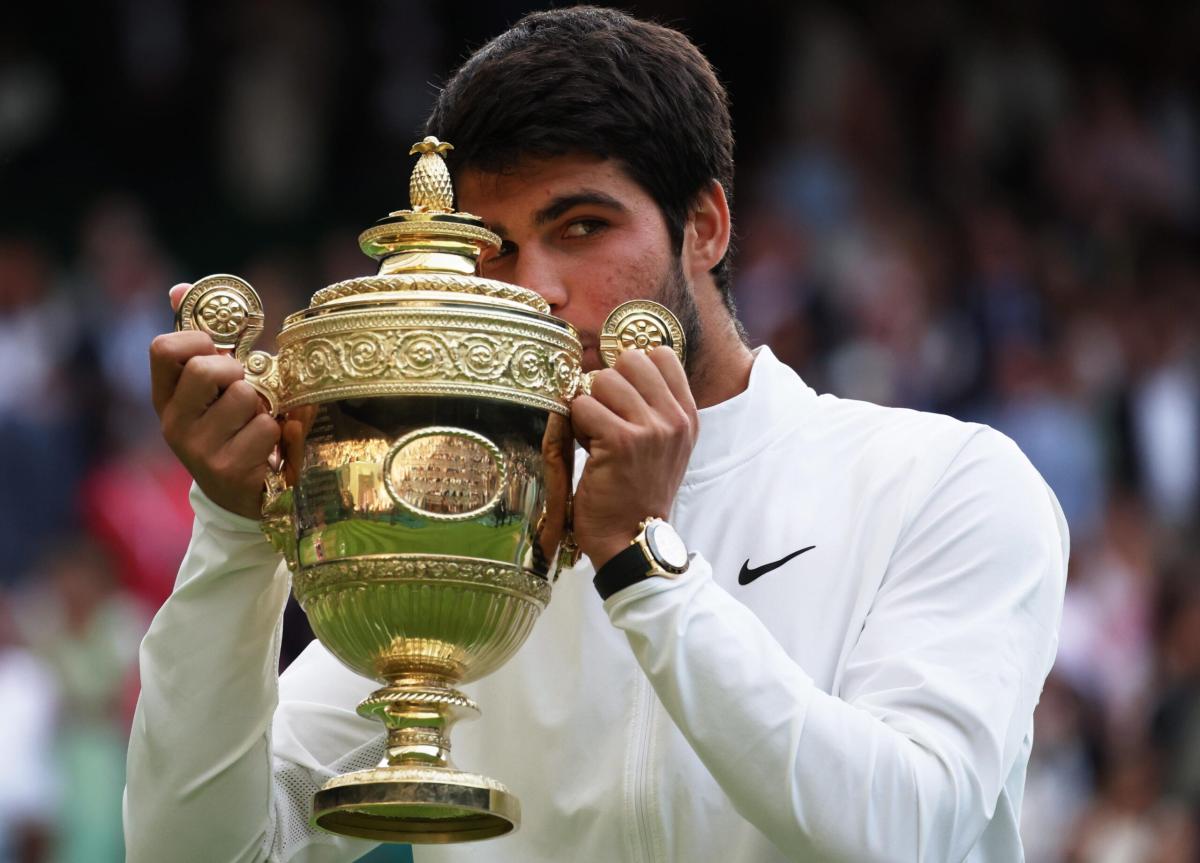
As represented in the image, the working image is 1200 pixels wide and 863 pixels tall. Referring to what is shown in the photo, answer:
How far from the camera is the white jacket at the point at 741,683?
2756 millimetres

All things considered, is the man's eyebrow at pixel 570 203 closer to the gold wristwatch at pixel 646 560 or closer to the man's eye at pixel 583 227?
the man's eye at pixel 583 227

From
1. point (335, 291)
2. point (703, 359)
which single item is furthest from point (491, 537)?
point (703, 359)

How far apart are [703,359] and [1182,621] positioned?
5674mm

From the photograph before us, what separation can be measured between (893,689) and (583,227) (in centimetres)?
92

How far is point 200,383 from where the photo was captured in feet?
9.21

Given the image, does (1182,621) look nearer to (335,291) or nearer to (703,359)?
(703,359)

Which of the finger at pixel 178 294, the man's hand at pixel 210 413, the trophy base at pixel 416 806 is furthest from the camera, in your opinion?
the finger at pixel 178 294

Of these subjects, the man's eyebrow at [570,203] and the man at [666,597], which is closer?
the man at [666,597]

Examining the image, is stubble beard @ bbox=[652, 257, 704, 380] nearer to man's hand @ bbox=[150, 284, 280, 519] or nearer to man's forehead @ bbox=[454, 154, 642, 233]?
man's forehead @ bbox=[454, 154, 642, 233]

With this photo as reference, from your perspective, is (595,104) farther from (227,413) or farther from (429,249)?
(227,413)

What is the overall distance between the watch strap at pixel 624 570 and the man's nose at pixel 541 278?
0.63m

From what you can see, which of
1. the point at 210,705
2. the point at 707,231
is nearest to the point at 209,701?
the point at 210,705

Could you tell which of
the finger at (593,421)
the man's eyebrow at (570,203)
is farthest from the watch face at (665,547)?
the man's eyebrow at (570,203)

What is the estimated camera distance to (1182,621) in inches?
350
